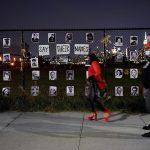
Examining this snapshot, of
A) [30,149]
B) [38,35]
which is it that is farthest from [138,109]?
[30,149]

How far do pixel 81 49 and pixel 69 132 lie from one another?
4.42 m

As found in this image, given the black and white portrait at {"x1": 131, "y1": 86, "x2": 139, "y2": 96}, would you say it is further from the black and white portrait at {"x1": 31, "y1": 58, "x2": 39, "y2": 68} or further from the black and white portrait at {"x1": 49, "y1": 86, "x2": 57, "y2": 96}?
the black and white portrait at {"x1": 31, "y1": 58, "x2": 39, "y2": 68}

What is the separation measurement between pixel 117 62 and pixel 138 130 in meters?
4.25

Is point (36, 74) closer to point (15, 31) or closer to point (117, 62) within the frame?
point (15, 31)

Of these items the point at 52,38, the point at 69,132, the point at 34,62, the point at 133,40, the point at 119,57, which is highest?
the point at 52,38

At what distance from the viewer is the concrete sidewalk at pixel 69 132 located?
27.5ft

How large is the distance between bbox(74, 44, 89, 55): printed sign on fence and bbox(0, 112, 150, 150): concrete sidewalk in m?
2.13

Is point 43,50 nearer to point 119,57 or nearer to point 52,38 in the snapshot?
point 52,38

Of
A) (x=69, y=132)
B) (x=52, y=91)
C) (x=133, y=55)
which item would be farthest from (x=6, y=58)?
(x=69, y=132)

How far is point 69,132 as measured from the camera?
9680 millimetres

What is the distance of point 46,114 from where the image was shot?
1230 centimetres

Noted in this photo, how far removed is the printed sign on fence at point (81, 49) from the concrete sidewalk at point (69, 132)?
2131 millimetres

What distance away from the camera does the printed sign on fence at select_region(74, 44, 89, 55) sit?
531 inches

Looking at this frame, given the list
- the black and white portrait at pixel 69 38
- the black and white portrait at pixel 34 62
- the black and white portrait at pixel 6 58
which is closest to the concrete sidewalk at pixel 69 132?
Result: the black and white portrait at pixel 34 62
